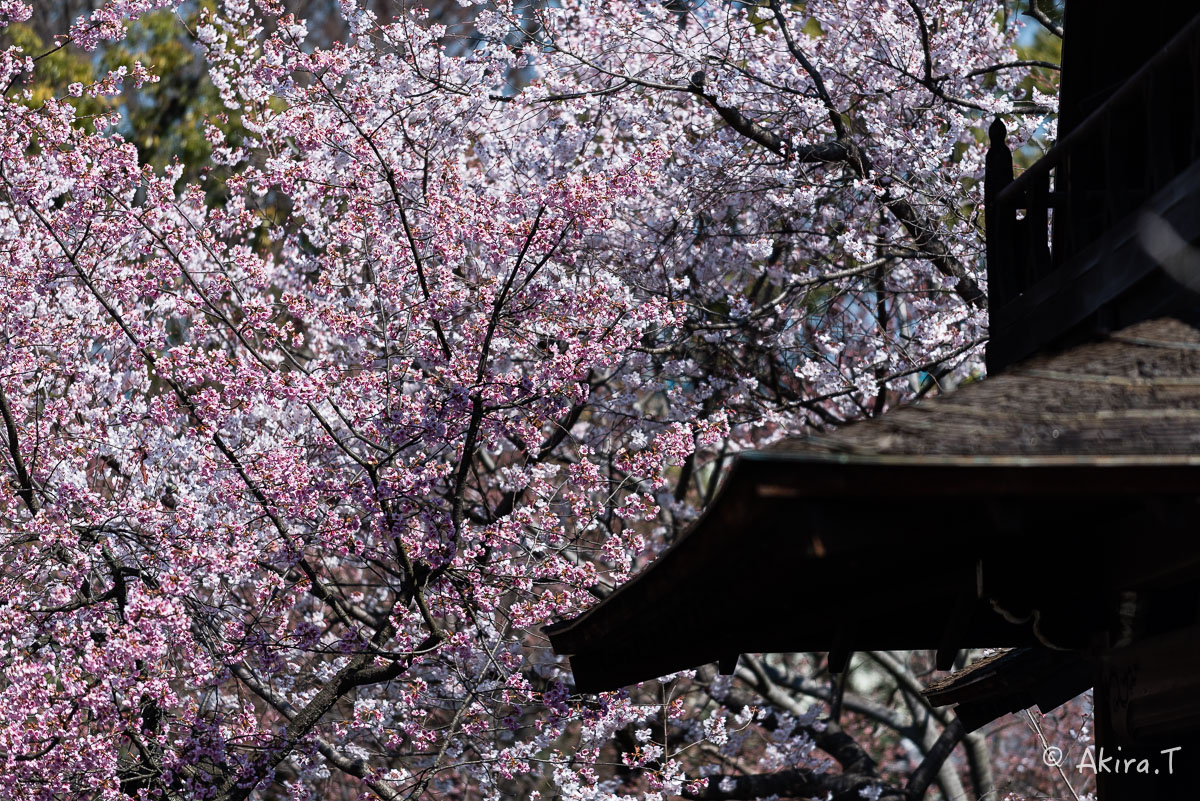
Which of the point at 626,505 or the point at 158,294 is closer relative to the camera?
the point at 626,505

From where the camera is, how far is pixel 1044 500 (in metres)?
3.17

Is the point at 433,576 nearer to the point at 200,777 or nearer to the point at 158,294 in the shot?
the point at 200,777

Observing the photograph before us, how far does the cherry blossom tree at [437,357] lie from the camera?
8.38 metres

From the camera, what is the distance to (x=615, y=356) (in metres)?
10.6

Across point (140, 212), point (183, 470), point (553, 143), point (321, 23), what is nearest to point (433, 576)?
point (183, 470)

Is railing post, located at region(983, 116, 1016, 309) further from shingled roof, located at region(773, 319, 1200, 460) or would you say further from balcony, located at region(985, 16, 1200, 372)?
shingled roof, located at region(773, 319, 1200, 460)

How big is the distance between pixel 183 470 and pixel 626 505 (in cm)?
349

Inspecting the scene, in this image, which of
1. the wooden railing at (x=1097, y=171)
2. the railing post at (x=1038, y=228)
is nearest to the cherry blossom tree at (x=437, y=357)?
the wooden railing at (x=1097, y=171)

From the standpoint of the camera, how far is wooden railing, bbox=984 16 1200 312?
16.0ft

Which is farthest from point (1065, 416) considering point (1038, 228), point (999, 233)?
point (999, 233)

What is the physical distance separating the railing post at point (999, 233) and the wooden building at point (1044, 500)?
11mm

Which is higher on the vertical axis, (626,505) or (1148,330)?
(626,505)

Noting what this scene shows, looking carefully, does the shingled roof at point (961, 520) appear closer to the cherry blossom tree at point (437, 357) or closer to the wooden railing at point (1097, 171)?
the wooden railing at point (1097, 171)

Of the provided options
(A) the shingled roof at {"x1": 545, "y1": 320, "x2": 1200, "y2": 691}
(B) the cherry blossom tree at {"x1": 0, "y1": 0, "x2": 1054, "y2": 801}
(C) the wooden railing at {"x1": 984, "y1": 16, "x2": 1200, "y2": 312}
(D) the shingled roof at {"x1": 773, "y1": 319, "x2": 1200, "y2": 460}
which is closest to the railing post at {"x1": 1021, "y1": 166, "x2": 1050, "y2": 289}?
(C) the wooden railing at {"x1": 984, "y1": 16, "x2": 1200, "y2": 312}
